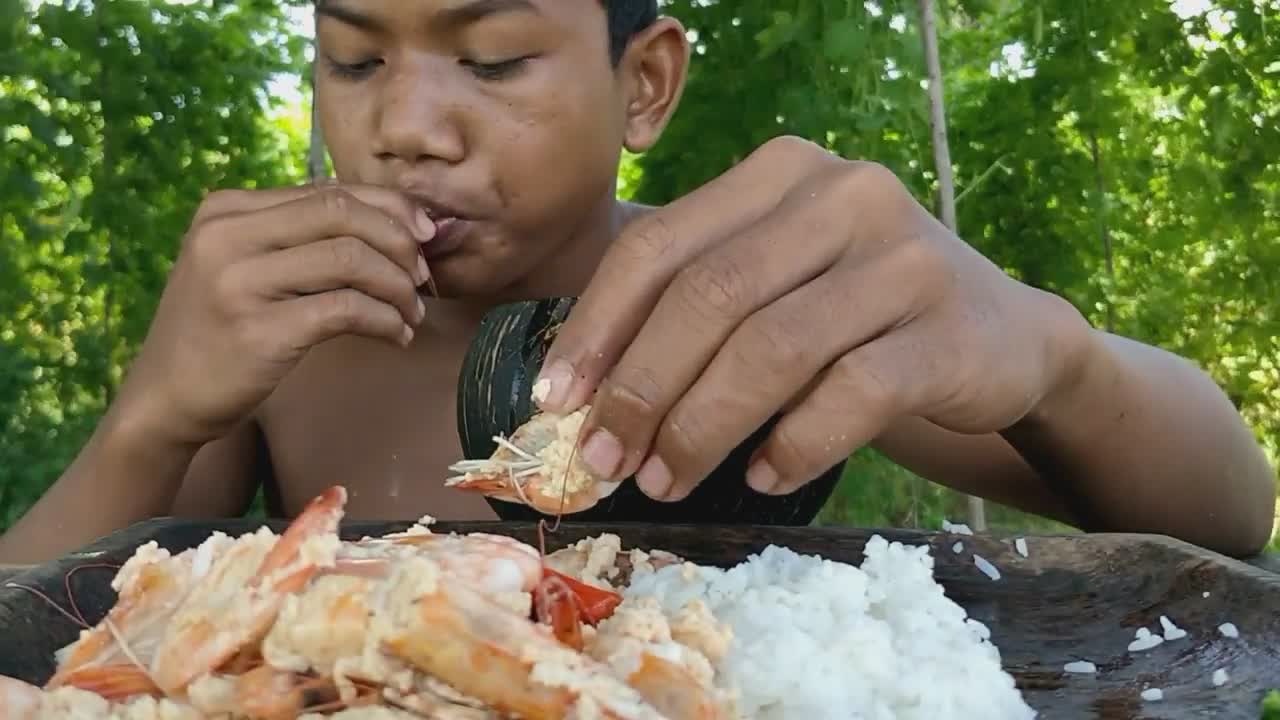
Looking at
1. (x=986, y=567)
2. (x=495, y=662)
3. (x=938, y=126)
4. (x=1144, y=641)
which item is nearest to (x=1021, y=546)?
(x=986, y=567)

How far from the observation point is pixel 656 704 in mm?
685

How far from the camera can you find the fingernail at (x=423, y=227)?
117 centimetres

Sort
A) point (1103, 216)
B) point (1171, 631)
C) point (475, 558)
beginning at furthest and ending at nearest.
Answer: point (1103, 216) < point (1171, 631) < point (475, 558)

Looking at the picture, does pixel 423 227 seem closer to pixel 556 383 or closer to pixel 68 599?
pixel 556 383

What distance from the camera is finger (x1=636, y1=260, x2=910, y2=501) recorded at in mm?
839

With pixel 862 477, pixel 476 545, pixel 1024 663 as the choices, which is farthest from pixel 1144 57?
pixel 476 545

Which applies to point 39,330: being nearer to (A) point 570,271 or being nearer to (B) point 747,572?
(A) point 570,271

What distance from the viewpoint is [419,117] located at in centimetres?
120

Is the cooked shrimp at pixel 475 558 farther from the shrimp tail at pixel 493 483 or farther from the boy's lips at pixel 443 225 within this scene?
the boy's lips at pixel 443 225

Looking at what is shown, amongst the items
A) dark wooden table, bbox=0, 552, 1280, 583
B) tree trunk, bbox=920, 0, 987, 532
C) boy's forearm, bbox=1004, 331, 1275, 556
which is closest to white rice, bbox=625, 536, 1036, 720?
boy's forearm, bbox=1004, 331, 1275, 556

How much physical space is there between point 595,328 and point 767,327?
14 cm

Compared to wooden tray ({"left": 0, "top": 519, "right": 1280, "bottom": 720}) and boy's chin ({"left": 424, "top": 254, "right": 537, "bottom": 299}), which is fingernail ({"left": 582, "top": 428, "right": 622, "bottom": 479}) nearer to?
wooden tray ({"left": 0, "top": 519, "right": 1280, "bottom": 720})

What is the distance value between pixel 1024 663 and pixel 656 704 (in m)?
0.45

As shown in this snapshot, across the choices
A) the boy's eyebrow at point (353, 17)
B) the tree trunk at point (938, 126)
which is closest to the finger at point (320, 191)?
the boy's eyebrow at point (353, 17)
